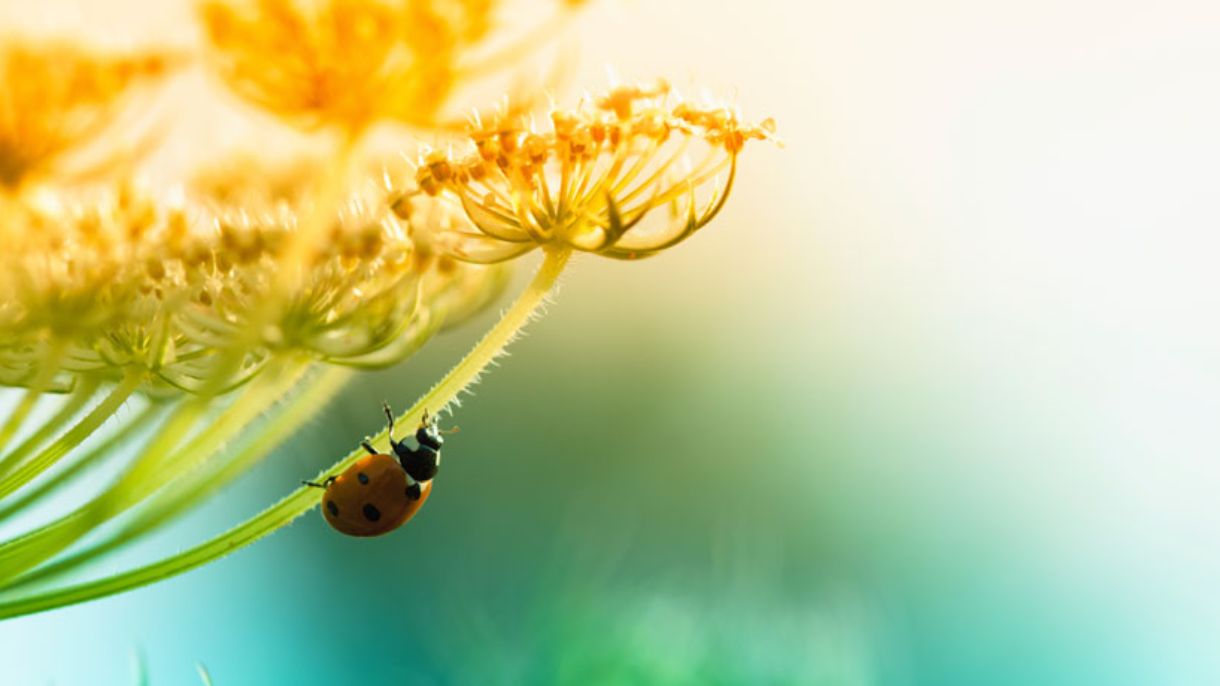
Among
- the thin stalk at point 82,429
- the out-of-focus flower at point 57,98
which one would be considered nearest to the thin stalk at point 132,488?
the thin stalk at point 82,429

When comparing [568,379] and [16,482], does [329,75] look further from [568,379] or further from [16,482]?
[568,379]

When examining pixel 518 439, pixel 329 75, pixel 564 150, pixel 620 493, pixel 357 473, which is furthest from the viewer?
pixel 518 439

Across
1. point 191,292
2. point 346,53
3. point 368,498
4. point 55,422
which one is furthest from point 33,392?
point 368,498

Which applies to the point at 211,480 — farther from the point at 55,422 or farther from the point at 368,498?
the point at 368,498

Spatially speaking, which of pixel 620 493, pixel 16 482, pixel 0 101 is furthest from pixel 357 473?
pixel 620 493

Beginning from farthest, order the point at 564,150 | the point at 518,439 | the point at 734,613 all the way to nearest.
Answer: the point at 518,439 < the point at 734,613 < the point at 564,150

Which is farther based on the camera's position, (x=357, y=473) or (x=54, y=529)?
(x=357, y=473)
